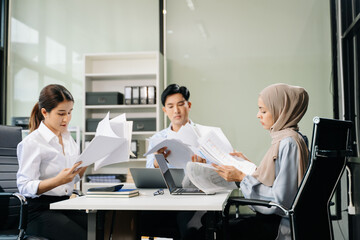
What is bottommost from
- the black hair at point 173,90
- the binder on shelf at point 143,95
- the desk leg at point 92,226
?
the desk leg at point 92,226

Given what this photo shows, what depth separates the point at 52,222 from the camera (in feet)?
6.78

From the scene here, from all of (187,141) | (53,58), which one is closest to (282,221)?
(187,141)

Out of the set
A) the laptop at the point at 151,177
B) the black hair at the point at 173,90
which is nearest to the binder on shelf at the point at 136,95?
the black hair at the point at 173,90

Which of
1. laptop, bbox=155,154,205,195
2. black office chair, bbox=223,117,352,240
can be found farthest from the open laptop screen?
black office chair, bbox=223,117,352,240

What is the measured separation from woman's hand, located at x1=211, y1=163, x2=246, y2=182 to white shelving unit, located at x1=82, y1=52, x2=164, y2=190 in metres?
2.71

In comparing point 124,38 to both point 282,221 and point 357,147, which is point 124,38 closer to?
point 357,147

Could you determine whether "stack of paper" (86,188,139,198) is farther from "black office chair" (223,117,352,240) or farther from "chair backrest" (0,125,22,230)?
"chair backrest" (0,125,22,230)

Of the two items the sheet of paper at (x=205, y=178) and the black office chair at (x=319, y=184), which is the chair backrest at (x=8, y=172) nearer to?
the sheet of paper at (x=205, y=178)

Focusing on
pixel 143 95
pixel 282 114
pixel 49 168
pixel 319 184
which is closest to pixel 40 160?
pixel 49 168

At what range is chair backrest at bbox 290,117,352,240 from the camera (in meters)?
1.55

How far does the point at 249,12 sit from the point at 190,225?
10.1 feet

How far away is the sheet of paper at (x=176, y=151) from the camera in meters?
2.08

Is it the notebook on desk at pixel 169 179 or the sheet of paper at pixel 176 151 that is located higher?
the sheet of paper at pixel 176 151

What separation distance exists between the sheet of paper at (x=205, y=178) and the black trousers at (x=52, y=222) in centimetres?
66
